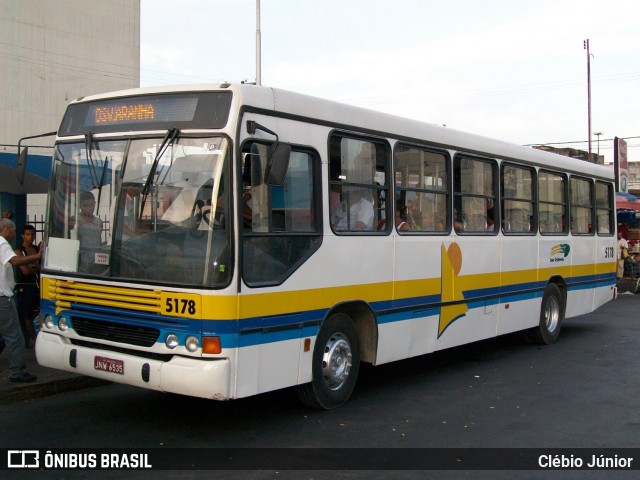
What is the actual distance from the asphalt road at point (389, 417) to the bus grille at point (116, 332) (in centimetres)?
89

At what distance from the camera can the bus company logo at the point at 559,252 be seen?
12.1 m

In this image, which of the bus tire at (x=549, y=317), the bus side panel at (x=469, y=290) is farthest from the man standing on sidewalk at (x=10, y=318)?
the bus tire at (x=549, y=317)

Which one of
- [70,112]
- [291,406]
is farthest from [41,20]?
[291,406]

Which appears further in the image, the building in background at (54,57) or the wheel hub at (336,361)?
the building in background at (54,57)

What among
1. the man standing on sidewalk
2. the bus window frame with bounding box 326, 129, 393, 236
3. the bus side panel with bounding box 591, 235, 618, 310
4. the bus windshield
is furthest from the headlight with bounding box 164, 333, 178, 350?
the bus side panel with bounding box 591, 235, 618, 310

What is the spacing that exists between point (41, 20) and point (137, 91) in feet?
66.9

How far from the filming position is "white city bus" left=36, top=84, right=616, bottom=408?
20.3 feet

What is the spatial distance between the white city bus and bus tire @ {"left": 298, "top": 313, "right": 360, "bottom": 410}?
0.06ft

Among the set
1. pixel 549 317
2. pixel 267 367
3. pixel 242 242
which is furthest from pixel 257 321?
pixel 549 317

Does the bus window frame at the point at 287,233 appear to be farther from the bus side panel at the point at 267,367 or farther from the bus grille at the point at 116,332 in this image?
the bus grille at the point at 116,332

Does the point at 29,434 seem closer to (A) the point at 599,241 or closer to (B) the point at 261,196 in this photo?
(B) the point at 261,196

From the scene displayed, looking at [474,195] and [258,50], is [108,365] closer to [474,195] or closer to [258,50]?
[474,195]

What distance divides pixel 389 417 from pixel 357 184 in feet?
8.14

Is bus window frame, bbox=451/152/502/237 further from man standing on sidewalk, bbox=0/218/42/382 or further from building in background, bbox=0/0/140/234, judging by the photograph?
building in background, bbox=0/0/140/234
